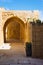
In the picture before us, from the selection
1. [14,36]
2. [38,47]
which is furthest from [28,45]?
[14,36]

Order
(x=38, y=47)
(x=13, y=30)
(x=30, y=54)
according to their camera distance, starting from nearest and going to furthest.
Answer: (x=38, y=47) < (x=30, y=54) < (x=13, y=30)

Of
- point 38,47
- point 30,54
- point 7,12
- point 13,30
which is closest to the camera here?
point 38,47

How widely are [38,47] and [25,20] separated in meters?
7.83

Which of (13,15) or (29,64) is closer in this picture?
(29,64)

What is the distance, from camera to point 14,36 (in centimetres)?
2202

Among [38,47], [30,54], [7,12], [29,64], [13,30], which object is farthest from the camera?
[13,30]

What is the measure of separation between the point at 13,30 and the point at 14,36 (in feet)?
2.73

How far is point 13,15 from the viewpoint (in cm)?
1565

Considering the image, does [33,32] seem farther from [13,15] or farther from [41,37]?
[13,15]

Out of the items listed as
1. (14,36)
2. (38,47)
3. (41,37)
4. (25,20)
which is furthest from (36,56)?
(14,36)

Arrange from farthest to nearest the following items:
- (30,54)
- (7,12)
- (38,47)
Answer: (7,12), (30,54), (38,47)

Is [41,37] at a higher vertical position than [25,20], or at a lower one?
lower

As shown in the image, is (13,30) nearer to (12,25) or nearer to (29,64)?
(12,25)

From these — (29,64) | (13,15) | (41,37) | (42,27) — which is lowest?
(29,64)
